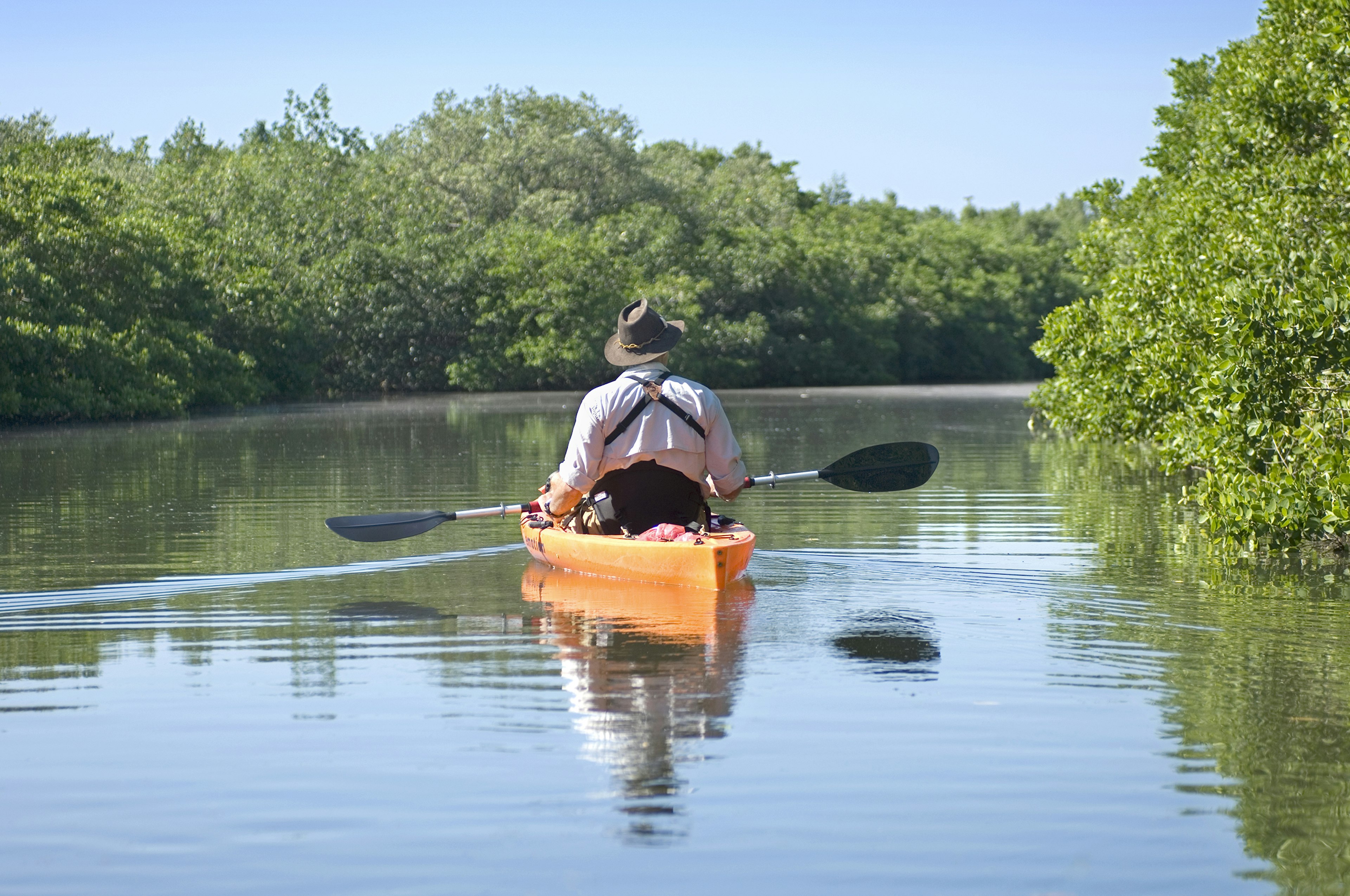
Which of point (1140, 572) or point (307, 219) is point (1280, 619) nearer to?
point (1140, 572)

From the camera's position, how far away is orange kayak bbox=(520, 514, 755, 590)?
26.9 feet

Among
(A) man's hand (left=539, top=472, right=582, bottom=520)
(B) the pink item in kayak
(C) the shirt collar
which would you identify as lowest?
(B) the pink item in kayak

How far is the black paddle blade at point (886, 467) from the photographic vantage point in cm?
→ 1041

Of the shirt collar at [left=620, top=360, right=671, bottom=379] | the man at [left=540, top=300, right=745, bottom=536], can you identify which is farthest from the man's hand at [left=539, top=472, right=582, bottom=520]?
the shirt collar at [left=620, top=360, right=671, bottom=379]

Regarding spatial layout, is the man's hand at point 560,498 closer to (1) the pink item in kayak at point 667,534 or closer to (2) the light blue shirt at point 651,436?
(2) the light blue shirt at point 651,436

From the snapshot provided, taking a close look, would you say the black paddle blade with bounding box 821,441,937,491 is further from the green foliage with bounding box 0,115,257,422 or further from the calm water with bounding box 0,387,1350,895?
the green foliage with bounding box 0,115,257,422

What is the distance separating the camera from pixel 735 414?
3500 cm

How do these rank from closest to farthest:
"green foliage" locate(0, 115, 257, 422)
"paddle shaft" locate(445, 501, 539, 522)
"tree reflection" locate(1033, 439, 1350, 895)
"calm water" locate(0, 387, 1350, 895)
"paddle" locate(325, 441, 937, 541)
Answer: "calm water" locate(0, 387, 1350, 895) → "tree reflection" locate(1033, 439, 1350, 895) → "paddle shaft" locate(445, 501, 539, 522) → "paddle" locate(325, 441, 937, 541) → "green foliage" locate(0, 115, 257, 422)

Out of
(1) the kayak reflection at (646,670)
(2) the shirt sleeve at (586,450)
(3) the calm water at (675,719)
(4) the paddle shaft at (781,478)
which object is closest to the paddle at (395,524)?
(3) the calm water at (675,719)

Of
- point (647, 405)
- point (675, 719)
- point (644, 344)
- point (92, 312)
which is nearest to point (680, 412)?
point (647, 405)

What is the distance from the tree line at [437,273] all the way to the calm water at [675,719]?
23140 millimetres

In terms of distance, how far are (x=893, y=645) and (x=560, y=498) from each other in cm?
256

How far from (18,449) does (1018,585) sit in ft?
60.4

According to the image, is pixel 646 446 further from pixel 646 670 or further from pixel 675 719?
pixel 675 719
